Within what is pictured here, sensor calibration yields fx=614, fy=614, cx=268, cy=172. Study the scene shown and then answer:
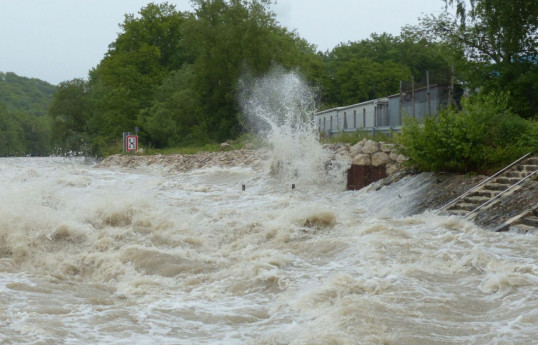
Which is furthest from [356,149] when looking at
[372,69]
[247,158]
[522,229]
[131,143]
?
[372,69]

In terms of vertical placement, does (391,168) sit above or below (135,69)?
below

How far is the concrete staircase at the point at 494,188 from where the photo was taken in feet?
45.3

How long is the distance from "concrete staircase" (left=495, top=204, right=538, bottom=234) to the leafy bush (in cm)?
370

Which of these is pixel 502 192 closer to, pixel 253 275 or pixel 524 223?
pixel 524 223

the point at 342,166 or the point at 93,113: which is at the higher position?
the point at 93,113

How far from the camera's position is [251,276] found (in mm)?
8930

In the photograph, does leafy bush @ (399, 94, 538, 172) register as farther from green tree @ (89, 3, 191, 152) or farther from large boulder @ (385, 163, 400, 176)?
green tree @ (89, 3, 191, 152)

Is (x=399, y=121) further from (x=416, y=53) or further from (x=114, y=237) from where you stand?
(x=416, y=53)

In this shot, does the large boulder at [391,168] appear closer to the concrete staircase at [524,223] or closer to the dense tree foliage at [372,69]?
the concrete staircase at [524,223]

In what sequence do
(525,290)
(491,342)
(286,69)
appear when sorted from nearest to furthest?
(491,342)
(525,290)
(286,69)

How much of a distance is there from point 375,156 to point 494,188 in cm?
693

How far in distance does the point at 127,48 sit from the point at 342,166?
45.9 meters

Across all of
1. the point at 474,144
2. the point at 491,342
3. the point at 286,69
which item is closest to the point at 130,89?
the point at 286,69

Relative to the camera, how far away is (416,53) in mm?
75688
